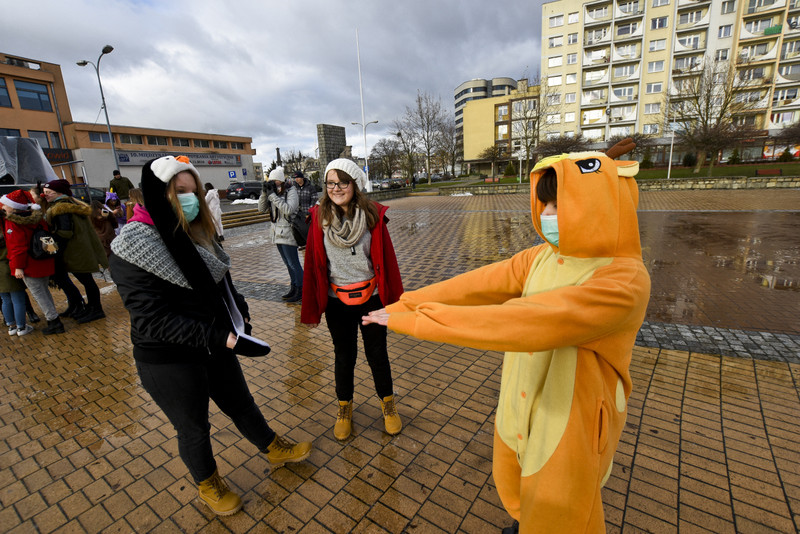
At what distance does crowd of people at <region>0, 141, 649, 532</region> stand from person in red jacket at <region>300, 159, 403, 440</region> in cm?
1

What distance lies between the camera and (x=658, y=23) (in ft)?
142

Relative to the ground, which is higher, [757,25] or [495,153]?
[757,25]

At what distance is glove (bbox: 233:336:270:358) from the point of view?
6.24 feet

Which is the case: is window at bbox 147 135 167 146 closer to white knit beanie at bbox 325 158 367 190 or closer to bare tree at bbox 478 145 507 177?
→ bare tree at bbox 478 145 507 177

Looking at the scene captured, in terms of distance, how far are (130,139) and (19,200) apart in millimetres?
43472

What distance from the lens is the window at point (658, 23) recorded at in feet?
142

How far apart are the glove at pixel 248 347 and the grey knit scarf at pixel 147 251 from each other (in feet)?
1.26

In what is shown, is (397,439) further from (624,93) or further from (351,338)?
(624,93)

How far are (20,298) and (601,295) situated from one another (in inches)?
263

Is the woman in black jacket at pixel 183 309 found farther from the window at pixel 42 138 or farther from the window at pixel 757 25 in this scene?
the window at pixel 757 25

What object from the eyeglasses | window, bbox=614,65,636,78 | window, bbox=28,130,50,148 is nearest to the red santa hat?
the eyeglasses

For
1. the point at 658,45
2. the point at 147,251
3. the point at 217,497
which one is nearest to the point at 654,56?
the point at 658,45

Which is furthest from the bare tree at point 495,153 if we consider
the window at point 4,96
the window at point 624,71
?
the window at point 4,96

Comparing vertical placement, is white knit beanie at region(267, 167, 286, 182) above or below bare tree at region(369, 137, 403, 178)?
below
